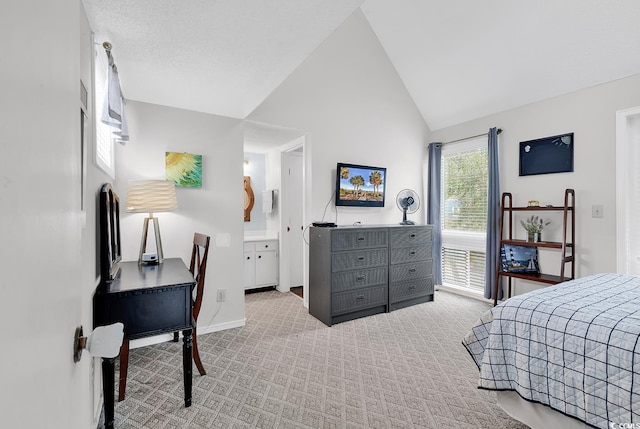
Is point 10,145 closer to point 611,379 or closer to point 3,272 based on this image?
point 3,272

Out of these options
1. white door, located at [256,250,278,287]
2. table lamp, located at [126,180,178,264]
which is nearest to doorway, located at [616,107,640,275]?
white door, located at [256,250,278,287]

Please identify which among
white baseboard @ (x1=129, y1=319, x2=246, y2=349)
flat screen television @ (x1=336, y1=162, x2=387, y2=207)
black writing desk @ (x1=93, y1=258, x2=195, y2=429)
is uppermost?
flat screen television @ (x1=336, y1=162, x2=387, y2=207)

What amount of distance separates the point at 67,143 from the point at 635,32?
13.9 ft

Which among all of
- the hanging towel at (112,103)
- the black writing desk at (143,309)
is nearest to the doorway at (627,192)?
the black writing desk at (143,309)

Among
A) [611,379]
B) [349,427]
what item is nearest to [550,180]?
[611,379]

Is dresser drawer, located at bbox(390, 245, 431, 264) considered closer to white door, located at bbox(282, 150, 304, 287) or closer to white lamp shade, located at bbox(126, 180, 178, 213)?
white door, located at bbox(282, 150, 304, 287)

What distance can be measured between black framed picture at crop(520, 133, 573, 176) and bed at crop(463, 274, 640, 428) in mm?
1950

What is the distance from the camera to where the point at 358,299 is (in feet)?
11.1

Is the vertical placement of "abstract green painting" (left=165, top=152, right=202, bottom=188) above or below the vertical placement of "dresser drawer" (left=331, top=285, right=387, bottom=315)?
above

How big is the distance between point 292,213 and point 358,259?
1.68m

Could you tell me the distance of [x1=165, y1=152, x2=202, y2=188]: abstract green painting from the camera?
277cm

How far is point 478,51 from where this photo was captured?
3.51m

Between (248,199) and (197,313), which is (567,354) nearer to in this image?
(197,313)

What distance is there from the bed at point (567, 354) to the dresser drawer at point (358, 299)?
A: 1587 mm
